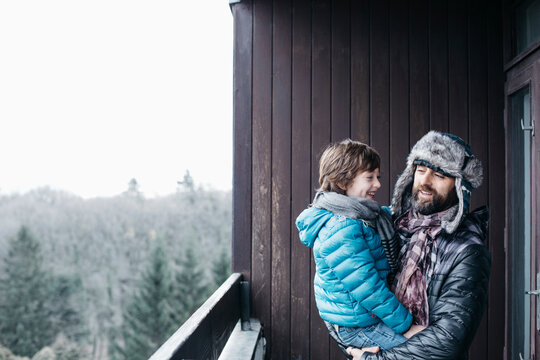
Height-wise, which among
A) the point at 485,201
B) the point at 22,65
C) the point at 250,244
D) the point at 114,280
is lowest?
the point at 114,280

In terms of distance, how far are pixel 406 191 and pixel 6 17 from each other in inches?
2561

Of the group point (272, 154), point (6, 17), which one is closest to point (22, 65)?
point (6, 17)

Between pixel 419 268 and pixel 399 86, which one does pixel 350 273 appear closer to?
pixel 419 268

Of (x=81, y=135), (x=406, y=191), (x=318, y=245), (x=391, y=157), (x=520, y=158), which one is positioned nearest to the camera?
(x=318, y=245)

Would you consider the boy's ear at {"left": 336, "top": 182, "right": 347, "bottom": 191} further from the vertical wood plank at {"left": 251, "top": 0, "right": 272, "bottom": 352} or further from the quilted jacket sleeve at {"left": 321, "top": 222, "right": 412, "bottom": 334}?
the vertical wood plank at {"left": 251, "top": 0, "right": 272, "bottom": 352}

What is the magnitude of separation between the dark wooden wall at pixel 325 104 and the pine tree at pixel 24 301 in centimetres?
3512

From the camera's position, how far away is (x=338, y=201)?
5.51ft

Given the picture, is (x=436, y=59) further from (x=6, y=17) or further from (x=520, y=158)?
(x=6, y=17)

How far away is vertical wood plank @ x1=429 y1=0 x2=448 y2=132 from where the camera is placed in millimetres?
2727

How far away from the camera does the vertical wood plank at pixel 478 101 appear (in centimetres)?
263

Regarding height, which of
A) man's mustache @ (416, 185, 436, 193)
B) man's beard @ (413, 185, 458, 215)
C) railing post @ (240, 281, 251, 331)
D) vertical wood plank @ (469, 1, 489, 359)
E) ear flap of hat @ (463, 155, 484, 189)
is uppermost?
vertical wood plank @ (469, 1, 489, 359)

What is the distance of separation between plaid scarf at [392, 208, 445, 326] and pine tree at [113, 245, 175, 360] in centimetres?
3156

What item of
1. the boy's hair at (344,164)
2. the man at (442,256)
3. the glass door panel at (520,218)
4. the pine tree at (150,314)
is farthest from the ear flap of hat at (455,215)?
the pine tree at (150,314)

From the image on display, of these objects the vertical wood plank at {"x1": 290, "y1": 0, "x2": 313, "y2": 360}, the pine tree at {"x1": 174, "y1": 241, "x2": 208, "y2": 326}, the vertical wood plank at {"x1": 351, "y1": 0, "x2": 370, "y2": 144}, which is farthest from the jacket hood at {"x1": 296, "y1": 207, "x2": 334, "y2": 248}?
the pine tree at {"x1": 174, "y1": 241, "x2": 208, "y2": 326}
